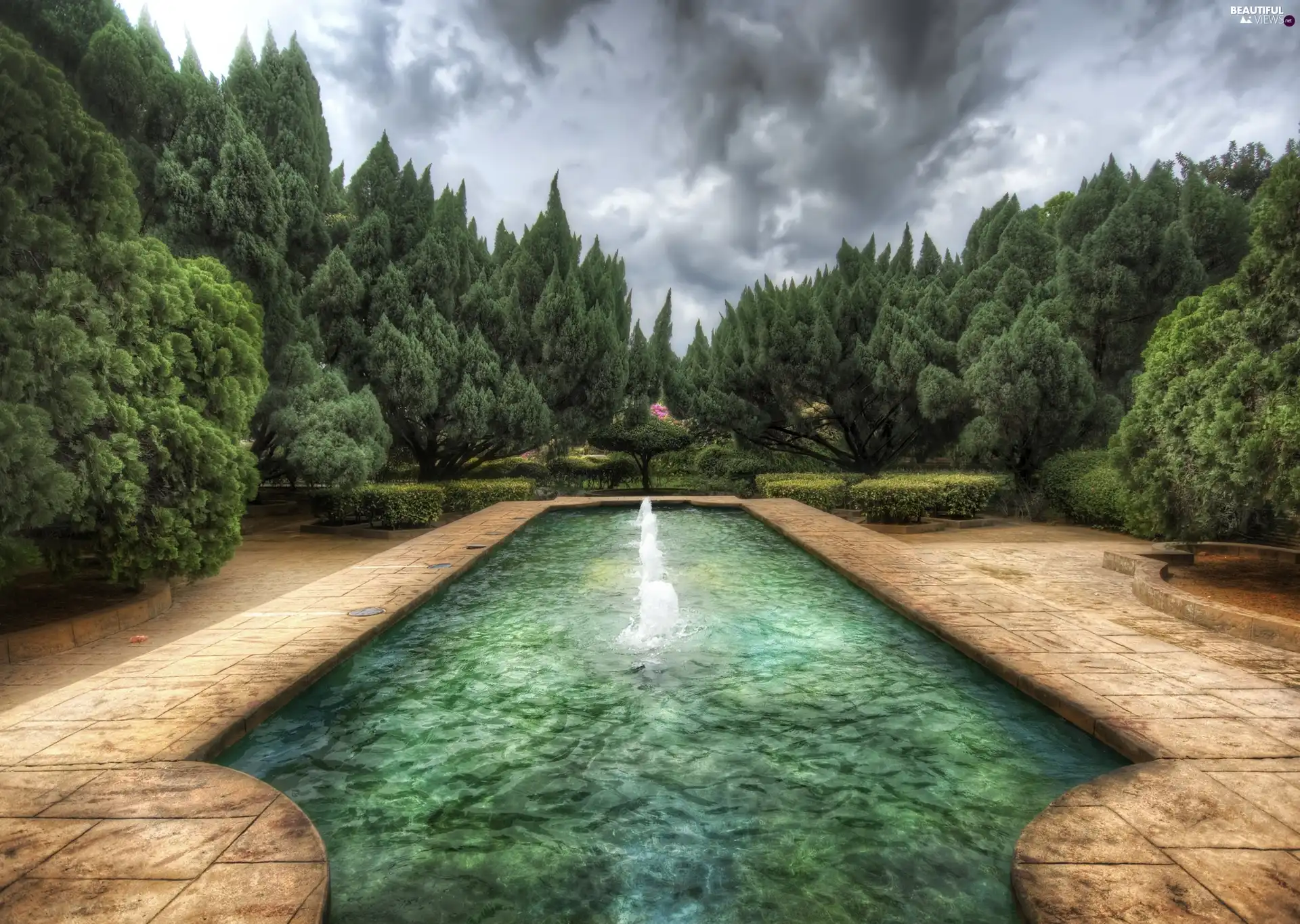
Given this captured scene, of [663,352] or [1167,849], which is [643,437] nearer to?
[663,352]

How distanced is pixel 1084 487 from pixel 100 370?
14.3 m

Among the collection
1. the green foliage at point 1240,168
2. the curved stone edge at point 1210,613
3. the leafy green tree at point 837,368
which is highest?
the green foliage at point 1240,168

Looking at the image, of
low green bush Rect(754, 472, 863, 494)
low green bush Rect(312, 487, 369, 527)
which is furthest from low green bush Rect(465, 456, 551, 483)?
low green bush Rect(754, 472, 863, 494)

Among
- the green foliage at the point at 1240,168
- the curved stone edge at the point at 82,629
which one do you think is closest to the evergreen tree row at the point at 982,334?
the green foliage at the point at 1240,168

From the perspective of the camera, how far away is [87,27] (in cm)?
972

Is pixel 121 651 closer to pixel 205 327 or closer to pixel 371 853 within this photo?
pixel 205 327

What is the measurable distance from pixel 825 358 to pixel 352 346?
36.7ft

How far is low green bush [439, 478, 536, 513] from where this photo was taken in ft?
45.5

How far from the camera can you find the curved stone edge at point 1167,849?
7.41 feet

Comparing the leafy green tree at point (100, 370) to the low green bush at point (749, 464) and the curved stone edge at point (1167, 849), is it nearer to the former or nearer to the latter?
the curved stone edge at point (1167, 849)

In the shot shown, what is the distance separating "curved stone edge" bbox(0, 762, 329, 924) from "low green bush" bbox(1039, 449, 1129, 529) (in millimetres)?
12232

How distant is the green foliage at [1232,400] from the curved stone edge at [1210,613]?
2.23 feet

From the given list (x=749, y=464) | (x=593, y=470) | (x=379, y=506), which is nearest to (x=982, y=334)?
(x=749, y=464)

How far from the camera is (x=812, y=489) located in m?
14.5
